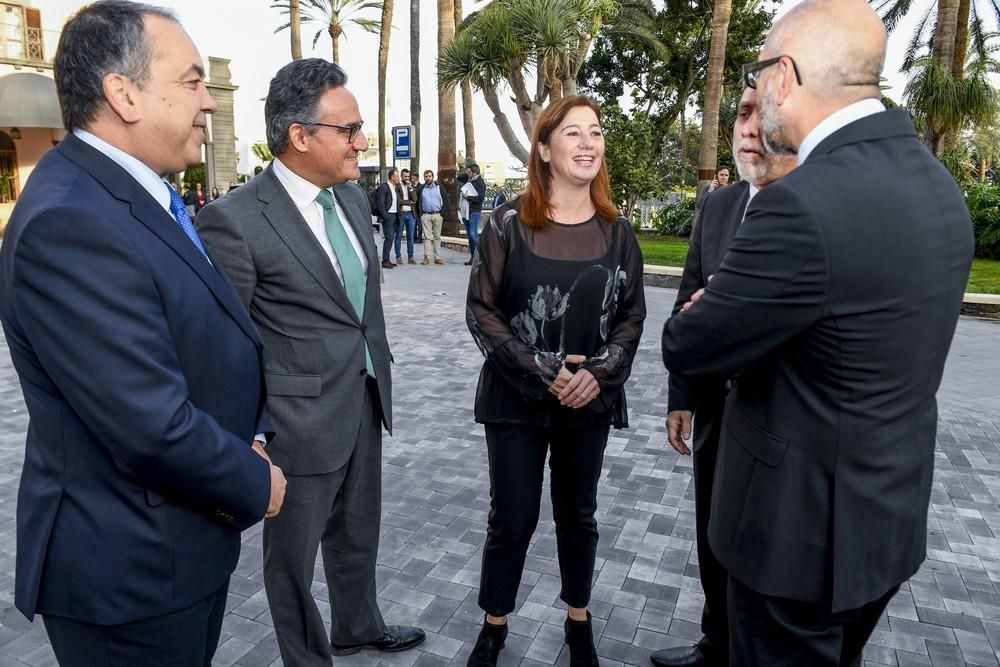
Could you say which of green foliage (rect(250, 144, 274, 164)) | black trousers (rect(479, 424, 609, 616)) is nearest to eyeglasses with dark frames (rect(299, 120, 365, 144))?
black trousers (rect(479, 424, 609, 616))

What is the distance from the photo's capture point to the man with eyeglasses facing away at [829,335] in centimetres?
157

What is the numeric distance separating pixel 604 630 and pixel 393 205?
40.4 feet

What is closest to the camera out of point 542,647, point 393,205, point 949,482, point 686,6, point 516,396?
point 516,396

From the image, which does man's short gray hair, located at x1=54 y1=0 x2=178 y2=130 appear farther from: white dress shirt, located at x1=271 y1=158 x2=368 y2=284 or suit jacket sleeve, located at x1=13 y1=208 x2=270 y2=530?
white dress shirt, located at x1=271 y1=158 x2=368 y2=284

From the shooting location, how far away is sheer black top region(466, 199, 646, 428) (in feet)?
8.93

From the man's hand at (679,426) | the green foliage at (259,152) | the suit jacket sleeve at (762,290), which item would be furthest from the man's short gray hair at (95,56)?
the green foliage at (259,152)

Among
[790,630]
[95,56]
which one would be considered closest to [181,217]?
[95,56]

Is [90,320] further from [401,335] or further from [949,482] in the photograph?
[401,335]

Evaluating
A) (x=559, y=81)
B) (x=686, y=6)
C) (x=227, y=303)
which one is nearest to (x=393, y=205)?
(x=559, y=81)

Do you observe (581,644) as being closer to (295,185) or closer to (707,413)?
(707,413)

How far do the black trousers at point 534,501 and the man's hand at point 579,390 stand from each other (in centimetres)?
15

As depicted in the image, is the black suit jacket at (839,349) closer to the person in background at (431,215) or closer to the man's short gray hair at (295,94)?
the man's short gray hair at (295,94)

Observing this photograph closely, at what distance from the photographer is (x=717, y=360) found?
5.69 ft

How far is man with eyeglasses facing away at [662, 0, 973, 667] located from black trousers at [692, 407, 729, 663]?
811 mm
